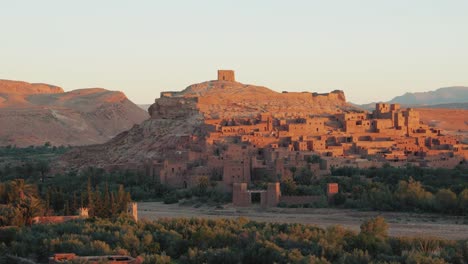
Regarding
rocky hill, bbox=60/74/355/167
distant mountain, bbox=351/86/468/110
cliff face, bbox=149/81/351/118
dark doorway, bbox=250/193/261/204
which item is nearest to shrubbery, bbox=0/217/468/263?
dark doorway, bbox=250/193/261/204

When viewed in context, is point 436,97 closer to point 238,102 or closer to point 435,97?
point 435,97

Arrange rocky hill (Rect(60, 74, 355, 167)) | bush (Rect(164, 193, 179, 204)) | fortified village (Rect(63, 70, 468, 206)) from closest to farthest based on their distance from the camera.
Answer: bush (Rect(164, 193, 179, 204))
fortified village (Rect(63, 70, 468, 206))
rocky hill (Rect(60, 74, 355, 167))

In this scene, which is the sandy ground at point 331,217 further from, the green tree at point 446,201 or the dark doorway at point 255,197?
the dark doorway at point 255,197

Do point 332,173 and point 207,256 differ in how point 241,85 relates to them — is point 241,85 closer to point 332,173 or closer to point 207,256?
point 332,173

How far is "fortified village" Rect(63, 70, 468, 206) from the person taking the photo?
43.1 m

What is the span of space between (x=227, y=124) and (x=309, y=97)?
39.1ft

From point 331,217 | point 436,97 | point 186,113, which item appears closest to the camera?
point 331,217

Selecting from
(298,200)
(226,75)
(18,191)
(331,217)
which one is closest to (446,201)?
(331,217)

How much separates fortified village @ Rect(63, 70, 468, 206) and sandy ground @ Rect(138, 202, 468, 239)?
3.82ft

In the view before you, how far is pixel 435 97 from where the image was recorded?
17712cm

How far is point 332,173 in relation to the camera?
4300cm

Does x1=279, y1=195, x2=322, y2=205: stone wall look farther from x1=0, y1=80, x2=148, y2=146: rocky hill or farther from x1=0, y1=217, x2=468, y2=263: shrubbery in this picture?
x1=0, y1=80, x2=148, y2=146: rocky hill

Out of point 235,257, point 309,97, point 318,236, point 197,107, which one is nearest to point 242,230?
point 318,236

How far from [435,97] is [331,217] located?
144763 millimetres
